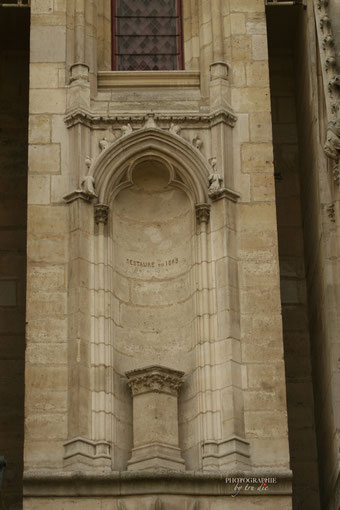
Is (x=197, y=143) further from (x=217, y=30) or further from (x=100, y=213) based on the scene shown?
(x=217, y=30)

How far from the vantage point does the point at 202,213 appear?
2784cm

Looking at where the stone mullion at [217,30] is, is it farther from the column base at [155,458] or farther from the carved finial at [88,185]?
the column base at [155,458]

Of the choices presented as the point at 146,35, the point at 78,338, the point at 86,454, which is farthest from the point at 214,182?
the point at 86,454

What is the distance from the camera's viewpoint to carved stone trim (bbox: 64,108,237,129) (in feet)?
92.9

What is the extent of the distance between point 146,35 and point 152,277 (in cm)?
441

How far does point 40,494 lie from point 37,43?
24.3 feet

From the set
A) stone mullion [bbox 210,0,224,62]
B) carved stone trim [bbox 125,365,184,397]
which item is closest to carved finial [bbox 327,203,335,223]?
stone mullion [bbox 210,0,224,62]

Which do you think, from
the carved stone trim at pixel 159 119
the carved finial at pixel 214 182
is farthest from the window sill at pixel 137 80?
the carved finial at pixel 214 182

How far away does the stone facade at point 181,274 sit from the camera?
85.6ft

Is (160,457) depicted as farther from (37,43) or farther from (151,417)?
(37,43)

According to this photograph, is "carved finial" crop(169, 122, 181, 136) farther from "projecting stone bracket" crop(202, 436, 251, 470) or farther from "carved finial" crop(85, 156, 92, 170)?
"projecting stone bracket" crop(202, 436, 251, 470)

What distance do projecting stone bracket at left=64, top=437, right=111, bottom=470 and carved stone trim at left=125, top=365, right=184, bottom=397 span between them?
3.27 feet

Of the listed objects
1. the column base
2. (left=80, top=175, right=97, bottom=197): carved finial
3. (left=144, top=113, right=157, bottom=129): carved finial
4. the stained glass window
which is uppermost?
the stained glass window

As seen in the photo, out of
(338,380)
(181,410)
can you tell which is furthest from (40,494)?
(338,380)
